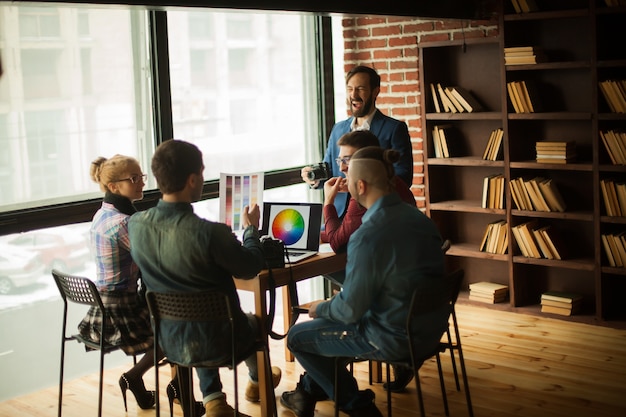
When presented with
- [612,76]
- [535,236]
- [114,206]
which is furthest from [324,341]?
[612,76]

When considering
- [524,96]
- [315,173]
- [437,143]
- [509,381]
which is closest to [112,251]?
[315,173]

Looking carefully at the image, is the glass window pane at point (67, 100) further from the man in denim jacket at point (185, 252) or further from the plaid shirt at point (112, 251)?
the man in denim jacket at point (185, 252)

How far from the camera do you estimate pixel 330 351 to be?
3648mm

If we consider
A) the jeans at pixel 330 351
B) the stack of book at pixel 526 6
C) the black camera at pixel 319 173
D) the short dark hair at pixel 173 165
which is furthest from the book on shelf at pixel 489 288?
the short dark hair at pixel 173 165

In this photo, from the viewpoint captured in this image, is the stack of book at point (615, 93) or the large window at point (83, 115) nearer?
the large window at point (83, 115)

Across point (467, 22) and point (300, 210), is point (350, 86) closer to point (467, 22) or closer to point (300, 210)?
point (300, 210)

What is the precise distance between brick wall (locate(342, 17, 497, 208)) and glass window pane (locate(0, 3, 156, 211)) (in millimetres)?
2067

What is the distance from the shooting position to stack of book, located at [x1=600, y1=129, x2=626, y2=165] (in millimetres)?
5305

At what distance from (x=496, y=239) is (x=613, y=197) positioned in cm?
92

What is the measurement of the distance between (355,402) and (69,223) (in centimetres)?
196

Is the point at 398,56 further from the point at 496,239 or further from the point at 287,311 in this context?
the point at 287,311

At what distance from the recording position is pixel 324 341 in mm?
3656

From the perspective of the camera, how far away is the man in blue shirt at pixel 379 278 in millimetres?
3311

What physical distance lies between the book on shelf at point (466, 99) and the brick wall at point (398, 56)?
0.32 metres
